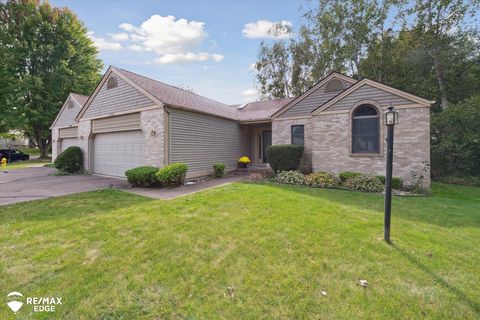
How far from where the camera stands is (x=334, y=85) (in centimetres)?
1109

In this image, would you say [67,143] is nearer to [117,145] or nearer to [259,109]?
[117,145]

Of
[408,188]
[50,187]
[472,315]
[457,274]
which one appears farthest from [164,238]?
[408,188]

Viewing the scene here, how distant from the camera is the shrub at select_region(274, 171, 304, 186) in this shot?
31.8 feet

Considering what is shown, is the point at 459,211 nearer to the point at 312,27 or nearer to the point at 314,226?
the point at 314,226

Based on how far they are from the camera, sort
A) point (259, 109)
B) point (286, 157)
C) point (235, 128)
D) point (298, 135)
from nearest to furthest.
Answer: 1. point (286, 157)
2. point (298, 135)
3. point (235, 128)
4. point (259, 109)

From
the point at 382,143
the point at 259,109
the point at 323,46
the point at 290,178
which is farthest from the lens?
the point at 323,46

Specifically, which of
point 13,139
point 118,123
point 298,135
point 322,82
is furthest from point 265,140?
point 13,139

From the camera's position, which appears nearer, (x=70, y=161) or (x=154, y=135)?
(x=154, y=135)

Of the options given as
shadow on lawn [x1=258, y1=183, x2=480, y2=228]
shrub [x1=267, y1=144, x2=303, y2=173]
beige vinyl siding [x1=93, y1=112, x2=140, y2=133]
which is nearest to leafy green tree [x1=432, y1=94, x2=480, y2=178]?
shadow on lawn [x1=258, y1=183, x2=480, y2=228]

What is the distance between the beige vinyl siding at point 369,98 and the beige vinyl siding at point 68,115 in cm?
1915

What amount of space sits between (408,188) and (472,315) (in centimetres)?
769

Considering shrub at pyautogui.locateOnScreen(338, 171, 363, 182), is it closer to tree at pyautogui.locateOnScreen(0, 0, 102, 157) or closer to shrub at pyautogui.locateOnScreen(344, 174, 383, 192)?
shrub at pyautogui.locateOnScreen(344, 174, 383, 192)

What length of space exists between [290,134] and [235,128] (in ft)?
13.0

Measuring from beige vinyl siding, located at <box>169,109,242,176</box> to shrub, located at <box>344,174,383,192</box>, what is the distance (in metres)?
6.96
